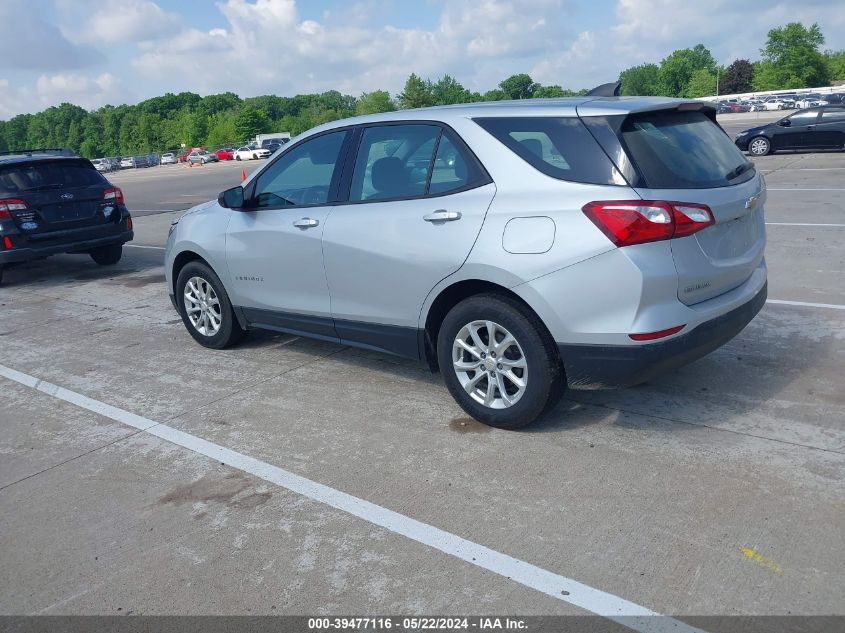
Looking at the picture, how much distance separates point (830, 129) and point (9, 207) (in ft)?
66.4

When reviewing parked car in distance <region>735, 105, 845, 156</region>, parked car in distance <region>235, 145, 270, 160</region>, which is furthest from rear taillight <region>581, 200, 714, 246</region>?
parked car in distance <region>235, 145, 270, 160</region>

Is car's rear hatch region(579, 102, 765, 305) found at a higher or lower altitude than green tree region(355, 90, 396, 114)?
lower

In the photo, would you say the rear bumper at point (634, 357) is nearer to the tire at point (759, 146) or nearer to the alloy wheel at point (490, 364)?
the alloy wheel at point (490, 364)

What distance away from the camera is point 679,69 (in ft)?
480

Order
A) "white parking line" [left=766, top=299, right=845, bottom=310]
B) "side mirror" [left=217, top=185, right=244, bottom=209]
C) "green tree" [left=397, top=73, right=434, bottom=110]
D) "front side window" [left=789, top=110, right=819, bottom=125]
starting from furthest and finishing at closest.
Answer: "green tree" [left=397, top=73, right=434, bottom=110] < "front side window" [left=789, top=110, right=819, bottom=125] < "white parking line" [left=766, top=299, right=845, bottom=310] < "side mirror" [left=217, top=185, right=244, bottom=209]

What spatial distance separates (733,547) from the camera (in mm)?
3193

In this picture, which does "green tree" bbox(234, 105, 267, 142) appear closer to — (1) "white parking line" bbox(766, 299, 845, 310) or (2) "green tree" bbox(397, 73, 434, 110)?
(2) "green tree" bbox(397, 73, 434, 110)

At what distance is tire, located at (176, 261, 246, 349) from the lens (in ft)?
20.3

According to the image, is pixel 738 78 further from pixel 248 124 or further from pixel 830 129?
pixel 830 129

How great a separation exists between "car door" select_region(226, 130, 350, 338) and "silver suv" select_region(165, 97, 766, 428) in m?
0.02

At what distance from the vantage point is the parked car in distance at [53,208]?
31.0 feet

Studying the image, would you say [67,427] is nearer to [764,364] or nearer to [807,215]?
[764,364]

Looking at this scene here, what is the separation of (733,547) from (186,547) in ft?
7.87

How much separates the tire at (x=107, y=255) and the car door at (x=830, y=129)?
1870 cm
